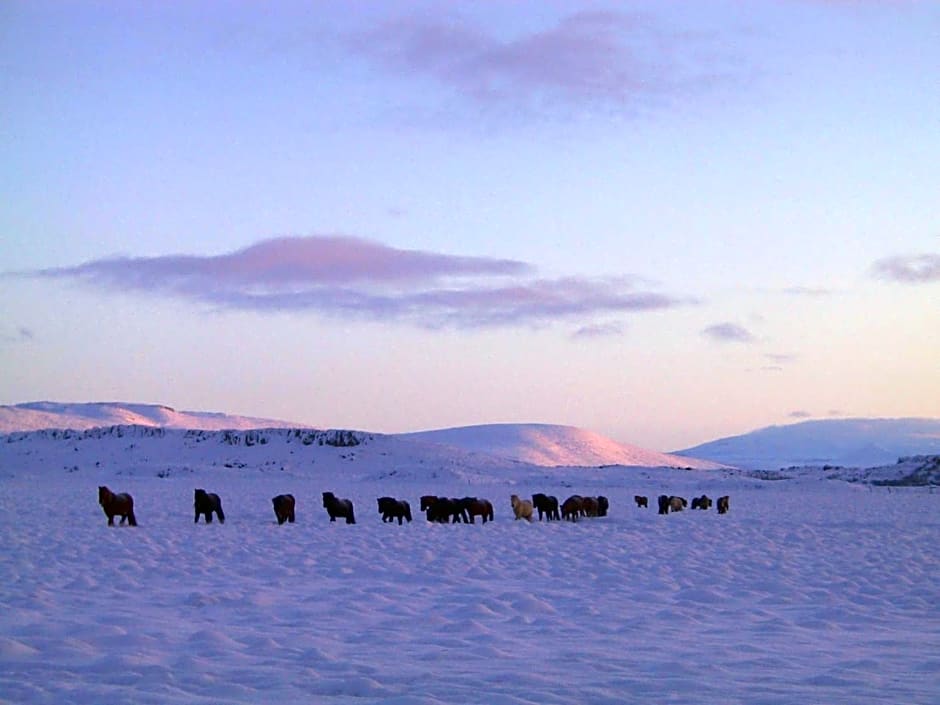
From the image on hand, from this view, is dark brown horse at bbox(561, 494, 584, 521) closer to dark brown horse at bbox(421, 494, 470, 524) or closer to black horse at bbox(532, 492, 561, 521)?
black horse at bbox(532, 492, 561, 521)

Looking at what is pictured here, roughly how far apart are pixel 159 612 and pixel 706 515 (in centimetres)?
1905

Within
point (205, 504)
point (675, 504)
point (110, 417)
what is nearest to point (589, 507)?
point (675, 504)

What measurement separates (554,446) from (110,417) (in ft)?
253

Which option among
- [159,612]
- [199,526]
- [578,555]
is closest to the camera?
[159,612]

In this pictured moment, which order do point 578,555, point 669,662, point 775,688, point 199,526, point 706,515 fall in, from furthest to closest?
point 706,515 → point 199,526 → point 578,555 → point 669,662 → point 775,688

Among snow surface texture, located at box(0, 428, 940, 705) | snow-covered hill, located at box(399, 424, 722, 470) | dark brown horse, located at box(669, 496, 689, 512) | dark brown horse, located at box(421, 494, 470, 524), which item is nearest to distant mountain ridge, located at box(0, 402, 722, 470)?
snow-covered hill, located at box(399, 424, 722, 470)

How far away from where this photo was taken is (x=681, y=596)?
→ 10.8 m

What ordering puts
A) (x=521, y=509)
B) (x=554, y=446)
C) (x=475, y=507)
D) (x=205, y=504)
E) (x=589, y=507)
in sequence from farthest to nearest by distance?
(x=554, y=446) → (x=589, y=507) → (x=521, y=509) → (x=475, y=507) → (x=205, y=504)

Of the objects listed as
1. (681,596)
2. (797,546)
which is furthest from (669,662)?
(797,546)

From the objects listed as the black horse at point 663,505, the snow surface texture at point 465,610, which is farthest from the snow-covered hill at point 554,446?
the snow surface texture at point 465,610

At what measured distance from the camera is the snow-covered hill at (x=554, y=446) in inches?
4011

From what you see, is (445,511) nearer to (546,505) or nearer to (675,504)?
(546,505)

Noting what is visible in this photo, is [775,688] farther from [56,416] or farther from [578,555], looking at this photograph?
[56,416]

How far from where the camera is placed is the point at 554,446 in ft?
368
